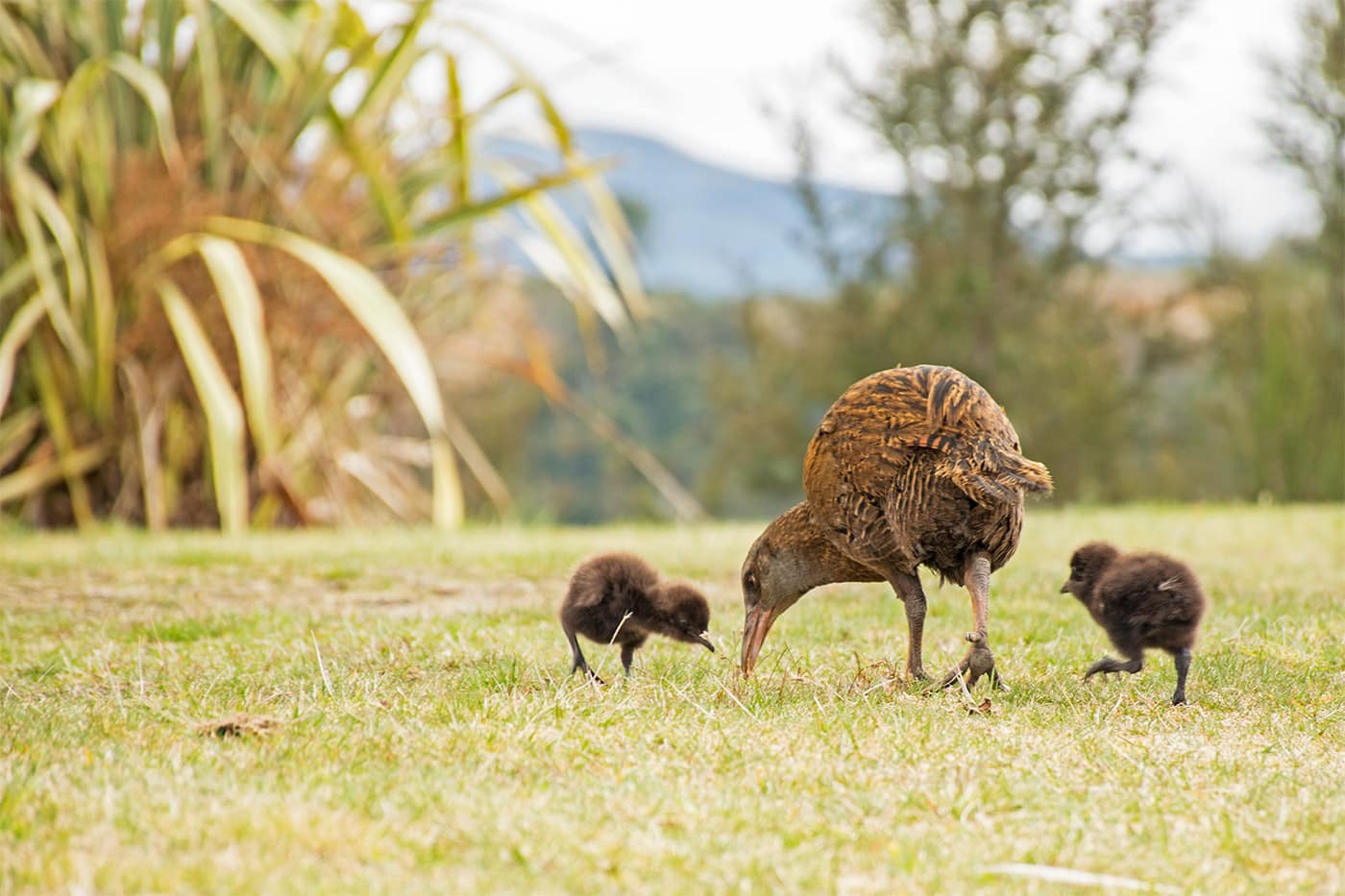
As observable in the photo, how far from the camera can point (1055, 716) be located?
157 inches

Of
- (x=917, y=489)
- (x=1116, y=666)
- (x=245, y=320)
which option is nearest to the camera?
(x=917, y=489)

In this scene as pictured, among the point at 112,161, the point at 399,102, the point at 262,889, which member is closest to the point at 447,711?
the point at 262,889

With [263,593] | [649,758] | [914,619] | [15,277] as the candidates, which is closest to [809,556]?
[914,619]

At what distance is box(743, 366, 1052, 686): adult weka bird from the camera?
427 cm

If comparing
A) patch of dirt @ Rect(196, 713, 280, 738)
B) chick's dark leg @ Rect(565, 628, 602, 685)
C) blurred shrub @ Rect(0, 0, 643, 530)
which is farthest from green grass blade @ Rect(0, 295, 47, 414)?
patch of dirt @ Rect(196, 713, 280, 738)

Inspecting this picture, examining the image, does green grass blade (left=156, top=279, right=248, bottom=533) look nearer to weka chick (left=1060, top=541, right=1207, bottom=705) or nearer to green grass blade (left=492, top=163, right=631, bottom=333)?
green grass blade (left=492, top=163, right=631, bottom=333)

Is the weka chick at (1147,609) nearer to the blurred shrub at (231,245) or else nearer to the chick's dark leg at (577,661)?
the chick's dark leg at (577,661)

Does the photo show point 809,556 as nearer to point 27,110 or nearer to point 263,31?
point 263,31

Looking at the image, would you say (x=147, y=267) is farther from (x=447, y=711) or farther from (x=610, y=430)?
(x=447, y=711)

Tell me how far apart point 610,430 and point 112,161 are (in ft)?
12.8

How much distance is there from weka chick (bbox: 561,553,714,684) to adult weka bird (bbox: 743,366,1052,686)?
0.66 ft

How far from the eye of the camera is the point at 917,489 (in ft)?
14.3

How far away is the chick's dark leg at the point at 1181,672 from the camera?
423 centimetres

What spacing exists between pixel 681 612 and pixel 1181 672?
1523 mm
